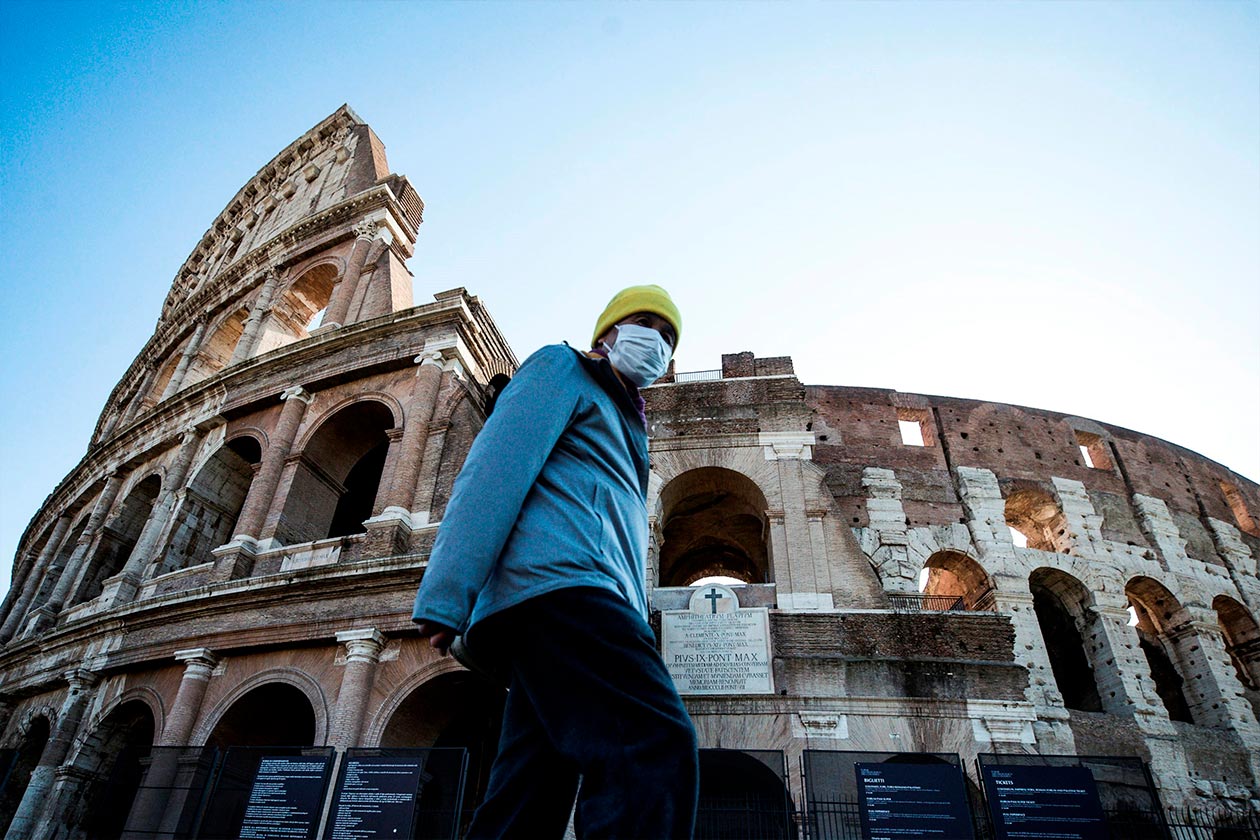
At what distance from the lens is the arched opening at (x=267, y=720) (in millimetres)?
10320

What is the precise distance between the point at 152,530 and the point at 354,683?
6.75 meters

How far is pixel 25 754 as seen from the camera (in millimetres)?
12445

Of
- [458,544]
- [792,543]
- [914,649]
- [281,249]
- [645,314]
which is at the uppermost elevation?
[281,249]

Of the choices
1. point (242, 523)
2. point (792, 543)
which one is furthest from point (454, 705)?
point (792, 543)

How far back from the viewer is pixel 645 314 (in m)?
2.54

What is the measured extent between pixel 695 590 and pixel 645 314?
9.33 m

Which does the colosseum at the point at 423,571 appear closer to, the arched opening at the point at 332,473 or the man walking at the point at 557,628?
the arched opening at the point at 332,473

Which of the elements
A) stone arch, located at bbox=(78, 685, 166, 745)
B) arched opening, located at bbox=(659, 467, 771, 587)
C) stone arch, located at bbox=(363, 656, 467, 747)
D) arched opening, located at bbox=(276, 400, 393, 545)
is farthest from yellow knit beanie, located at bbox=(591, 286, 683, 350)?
stone arch, located at bbox=(78, 685, 166, 745)

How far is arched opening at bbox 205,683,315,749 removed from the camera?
10320mm

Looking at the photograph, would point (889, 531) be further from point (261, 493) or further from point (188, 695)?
point (188, 695)

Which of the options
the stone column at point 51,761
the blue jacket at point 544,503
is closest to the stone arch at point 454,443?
the stone column at point 51,761

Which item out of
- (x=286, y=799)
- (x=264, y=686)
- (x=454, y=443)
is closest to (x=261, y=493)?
(x=264, y=686)

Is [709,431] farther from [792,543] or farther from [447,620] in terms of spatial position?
[447,620]

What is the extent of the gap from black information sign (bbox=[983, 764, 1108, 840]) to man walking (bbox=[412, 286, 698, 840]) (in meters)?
6.88
